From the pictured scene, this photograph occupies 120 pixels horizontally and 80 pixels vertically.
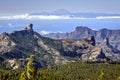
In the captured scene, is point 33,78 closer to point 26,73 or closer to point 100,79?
point 26,73

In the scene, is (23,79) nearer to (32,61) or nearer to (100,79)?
(32,61)

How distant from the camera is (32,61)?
268 ft

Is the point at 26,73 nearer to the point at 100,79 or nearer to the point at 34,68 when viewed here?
the point at 34,68

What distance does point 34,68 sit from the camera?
81875mm

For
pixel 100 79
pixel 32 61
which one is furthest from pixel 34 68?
pixel 100 79

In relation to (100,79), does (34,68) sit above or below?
above

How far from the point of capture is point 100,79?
101m

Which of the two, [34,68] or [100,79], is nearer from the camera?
[34,68]

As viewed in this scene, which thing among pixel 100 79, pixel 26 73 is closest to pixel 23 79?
pixel 26 73

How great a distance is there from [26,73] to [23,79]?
5.26 feet

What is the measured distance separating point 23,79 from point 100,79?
26973mm

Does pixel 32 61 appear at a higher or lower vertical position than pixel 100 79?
higher

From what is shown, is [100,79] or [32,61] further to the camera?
[100,79]

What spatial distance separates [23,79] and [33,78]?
305 cm
